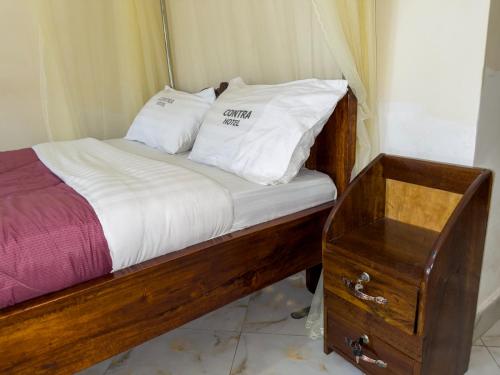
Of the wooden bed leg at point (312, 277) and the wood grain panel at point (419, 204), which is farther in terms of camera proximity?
the wooden bed leg at point (312, 277)

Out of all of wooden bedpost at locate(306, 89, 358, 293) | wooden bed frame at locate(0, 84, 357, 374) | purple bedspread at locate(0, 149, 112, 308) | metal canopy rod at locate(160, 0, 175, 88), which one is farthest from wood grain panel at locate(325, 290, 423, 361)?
metal canopy rod at locate(160, 0, 175, 88)

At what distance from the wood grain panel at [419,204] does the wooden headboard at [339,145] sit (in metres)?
0.18

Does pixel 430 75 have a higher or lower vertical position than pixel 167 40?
lower

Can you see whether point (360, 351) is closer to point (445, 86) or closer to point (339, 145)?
point (339, 145)

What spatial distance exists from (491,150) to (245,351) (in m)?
1.13

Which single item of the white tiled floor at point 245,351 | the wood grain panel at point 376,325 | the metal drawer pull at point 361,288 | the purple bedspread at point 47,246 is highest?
the purple bedspread at point 47,246

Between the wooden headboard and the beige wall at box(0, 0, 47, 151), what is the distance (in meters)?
1.97

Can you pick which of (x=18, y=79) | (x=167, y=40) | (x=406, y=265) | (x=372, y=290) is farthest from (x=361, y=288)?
(x=18, y=79)

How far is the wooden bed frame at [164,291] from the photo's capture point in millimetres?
938

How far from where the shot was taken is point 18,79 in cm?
246

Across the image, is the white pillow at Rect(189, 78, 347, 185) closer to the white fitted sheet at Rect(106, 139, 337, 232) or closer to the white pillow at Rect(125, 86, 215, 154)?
the white fitted sheet at Rect(106, 139, 337, 232)

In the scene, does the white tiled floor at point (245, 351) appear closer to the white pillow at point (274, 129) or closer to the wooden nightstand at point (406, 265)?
the wooden nightstand at point (406, 265)

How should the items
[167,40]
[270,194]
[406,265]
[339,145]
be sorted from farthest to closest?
1. [167,40]
2. [339,145]
3. [270,194]
4. [406,265]

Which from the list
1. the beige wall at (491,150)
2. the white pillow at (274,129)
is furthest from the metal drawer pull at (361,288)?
the beige wall at (491,150)
